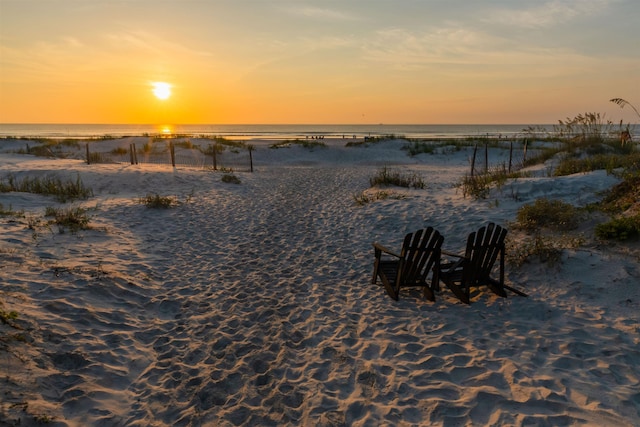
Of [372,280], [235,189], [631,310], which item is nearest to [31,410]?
[372,280]

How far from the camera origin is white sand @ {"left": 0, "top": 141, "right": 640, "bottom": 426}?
3.80 m

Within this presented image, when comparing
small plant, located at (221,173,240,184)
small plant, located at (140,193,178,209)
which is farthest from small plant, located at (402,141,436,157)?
small plant, located at (140,193,178,209)

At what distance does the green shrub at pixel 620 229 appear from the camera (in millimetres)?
7012

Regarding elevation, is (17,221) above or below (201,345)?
above

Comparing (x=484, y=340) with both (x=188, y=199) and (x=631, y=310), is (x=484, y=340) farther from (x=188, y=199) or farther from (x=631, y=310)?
(x=188, y=199)

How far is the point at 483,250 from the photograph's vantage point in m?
6.09

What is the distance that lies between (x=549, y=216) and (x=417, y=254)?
4.24 metres

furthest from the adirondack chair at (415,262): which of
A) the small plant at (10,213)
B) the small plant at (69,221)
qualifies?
the small plant at (10,213)

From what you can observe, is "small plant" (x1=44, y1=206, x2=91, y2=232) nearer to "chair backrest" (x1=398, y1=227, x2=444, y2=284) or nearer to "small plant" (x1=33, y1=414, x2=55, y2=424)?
"small plant" (x1=33, y1=414, x2=55, y2=424)

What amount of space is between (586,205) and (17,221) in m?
13.1

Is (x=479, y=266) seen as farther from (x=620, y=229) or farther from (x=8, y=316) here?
(x=8, y=316)

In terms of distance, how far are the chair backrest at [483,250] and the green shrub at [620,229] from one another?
8.42ft

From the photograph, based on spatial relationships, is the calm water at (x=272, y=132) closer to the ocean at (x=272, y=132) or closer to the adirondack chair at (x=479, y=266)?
the ocean at (x=272, y=132)

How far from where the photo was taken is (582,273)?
21.0ft
